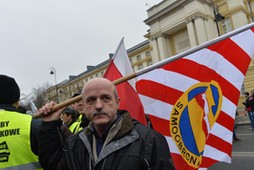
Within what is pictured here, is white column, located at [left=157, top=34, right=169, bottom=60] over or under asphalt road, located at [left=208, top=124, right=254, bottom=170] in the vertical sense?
over

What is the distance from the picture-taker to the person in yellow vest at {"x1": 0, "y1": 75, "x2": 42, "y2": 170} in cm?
192

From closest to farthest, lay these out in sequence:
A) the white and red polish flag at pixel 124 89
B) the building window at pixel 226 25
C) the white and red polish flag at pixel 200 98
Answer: the white and red polish flag at pixel 200 98 < the white and red polish flag at pixel 124 89 < the building window at pixel 226 25

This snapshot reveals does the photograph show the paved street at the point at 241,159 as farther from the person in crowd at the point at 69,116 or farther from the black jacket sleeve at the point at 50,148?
the black jacket sleeve at the point at 50,148

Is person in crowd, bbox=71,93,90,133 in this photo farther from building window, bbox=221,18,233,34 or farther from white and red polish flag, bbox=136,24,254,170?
building window, bbox=221,18,233,34

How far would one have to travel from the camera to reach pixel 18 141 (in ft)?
6.30

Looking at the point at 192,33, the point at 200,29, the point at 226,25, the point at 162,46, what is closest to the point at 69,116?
the point at 200,29

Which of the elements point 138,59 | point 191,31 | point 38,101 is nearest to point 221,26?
point 191,31

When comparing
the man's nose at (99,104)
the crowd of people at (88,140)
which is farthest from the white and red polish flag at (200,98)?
the man's nose at (99,104)

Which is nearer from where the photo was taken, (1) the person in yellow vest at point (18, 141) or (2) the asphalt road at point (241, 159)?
(1) the person in yellow vest at point (18, 141)

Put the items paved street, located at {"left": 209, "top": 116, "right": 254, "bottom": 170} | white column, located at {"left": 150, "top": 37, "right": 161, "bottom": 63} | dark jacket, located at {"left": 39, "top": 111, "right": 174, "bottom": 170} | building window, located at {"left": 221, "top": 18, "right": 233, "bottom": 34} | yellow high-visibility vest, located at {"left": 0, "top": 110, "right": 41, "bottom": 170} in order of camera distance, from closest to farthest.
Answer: dark jacket, located at {"left": 39, "top": 111, "right": 174, "bottom": 170} → yellow high-visibility vest, located at {"left": 0, "top": 110, "right": 41, "bottom": 170} → paved street, located at {"left": 209, "top": 116, "right": 254, "bottom": 170} → building window, located at {"left": 221, "top": 18, "right": 233, "bottom": 34} → white column, located at {"left": 150, "top": 37, "right": 161, "bottom": 63}

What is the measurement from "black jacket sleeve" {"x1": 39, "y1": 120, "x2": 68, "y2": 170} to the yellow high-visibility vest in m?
0.12

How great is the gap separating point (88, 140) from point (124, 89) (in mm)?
1124

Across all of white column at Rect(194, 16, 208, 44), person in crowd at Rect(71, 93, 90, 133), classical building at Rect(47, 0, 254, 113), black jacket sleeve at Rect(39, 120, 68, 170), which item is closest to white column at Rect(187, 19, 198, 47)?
classical building at Rect(47, 0, 254, 113)

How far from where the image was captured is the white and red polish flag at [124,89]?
111 inches
